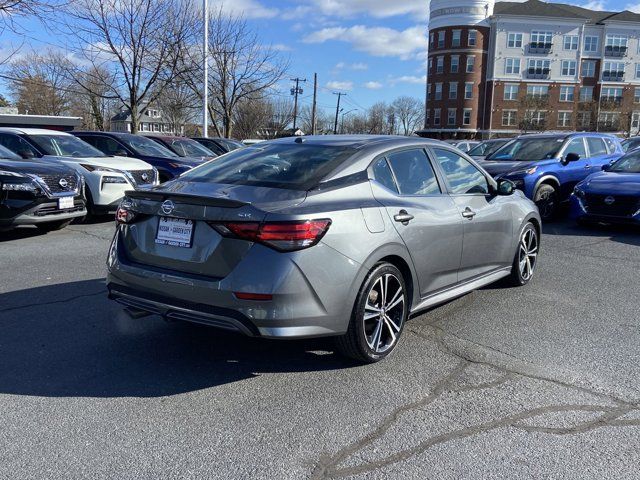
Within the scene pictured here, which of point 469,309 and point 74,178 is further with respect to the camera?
point 74,178

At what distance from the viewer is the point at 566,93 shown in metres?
71.3

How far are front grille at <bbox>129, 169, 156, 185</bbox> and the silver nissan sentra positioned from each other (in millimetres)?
6524

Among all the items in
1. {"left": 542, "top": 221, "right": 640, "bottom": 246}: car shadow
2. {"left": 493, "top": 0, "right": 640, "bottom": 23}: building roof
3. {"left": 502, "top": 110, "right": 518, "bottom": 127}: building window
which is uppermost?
{"left": 493, "top": 0, "right": 640, "bottom": 23}: building roof

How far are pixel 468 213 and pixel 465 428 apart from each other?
7.37ft

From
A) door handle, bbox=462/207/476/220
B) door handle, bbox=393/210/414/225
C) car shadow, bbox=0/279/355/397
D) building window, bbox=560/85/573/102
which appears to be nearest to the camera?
car shadow, bbox=0/279/355/397

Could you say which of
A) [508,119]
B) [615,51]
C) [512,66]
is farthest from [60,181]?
[615,51]

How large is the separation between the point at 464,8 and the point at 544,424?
74311mm

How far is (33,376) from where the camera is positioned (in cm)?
365

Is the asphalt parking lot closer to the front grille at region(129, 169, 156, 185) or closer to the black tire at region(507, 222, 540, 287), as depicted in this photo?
the black tire at region(507, 222, 540, 287)

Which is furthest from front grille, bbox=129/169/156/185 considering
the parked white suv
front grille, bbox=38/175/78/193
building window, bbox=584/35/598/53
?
building window, bbox=584/35/598/53

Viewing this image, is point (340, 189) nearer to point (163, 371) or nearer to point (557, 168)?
point (163, 371)

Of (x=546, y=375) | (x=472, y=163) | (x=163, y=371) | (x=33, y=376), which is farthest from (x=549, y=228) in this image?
(x=33, y=376)

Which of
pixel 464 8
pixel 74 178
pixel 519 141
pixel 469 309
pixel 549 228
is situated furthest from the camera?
pixel 464 8

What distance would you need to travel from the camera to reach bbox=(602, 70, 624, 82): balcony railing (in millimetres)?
71312
